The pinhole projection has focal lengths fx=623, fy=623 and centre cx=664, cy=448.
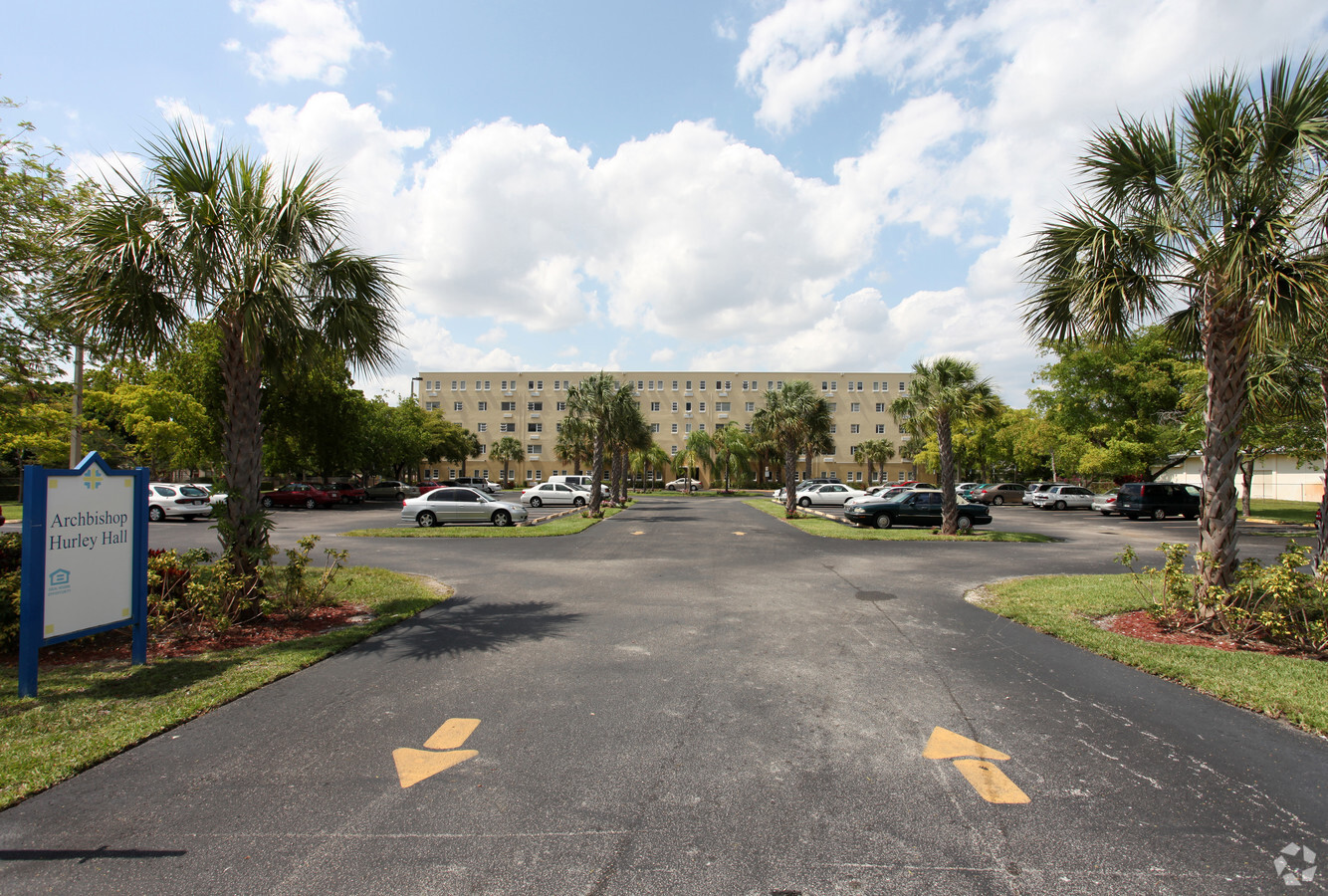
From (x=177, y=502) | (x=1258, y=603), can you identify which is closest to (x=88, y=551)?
(x=1258, y=603)

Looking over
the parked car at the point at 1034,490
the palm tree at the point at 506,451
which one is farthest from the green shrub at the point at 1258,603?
the palm tree at the point at 506,451

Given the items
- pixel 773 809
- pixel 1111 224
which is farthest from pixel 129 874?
pixel 1111 224

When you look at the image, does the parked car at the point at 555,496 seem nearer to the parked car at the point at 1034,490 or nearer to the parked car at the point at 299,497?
the parked car at the point at 299,497

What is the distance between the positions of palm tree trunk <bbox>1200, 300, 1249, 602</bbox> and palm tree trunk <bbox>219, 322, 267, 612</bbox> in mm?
12109

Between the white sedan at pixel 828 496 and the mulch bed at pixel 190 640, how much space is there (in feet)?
105

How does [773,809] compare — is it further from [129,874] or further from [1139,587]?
[1139,587]

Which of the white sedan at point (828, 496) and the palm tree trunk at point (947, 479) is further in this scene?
the white sedan at point (828, 496)

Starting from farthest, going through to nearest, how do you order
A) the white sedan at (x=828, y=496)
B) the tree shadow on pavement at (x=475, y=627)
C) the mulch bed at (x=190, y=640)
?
the white sedan at (x=828, y=496)
the tree shadow on pavement at (x=475, y=627)
the mulch bed at (x=190, y=640)
